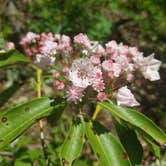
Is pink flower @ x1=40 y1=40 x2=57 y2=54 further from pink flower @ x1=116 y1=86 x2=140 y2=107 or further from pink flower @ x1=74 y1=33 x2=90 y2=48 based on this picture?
pink flower @ x1=116 y1=86 x2=140 y2=107

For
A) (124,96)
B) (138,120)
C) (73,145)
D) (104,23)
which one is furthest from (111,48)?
(104,23)

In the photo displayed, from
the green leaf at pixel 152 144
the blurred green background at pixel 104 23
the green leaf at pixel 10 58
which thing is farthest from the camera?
the blurred green background at pixel 104 23

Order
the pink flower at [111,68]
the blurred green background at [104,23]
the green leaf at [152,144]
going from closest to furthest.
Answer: the green leaf at [152,144], the pink flower at [111,68], the blurred green background at [104,23]

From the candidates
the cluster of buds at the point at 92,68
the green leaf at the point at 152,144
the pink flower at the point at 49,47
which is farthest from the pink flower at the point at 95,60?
the green leaf at the point at 152,144

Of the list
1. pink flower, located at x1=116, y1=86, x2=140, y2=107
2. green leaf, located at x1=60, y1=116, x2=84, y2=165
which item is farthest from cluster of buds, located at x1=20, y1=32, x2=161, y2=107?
green leaf, located at x1=60, y1=116, x2=84, y2=165

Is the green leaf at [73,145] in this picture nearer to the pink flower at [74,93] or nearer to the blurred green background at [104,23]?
the pink flower at [74,93]

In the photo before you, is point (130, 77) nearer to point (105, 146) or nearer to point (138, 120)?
point (138, 120)

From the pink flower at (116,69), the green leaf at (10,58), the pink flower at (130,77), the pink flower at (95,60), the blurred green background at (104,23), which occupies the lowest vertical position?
the pink flower at (130,77)
